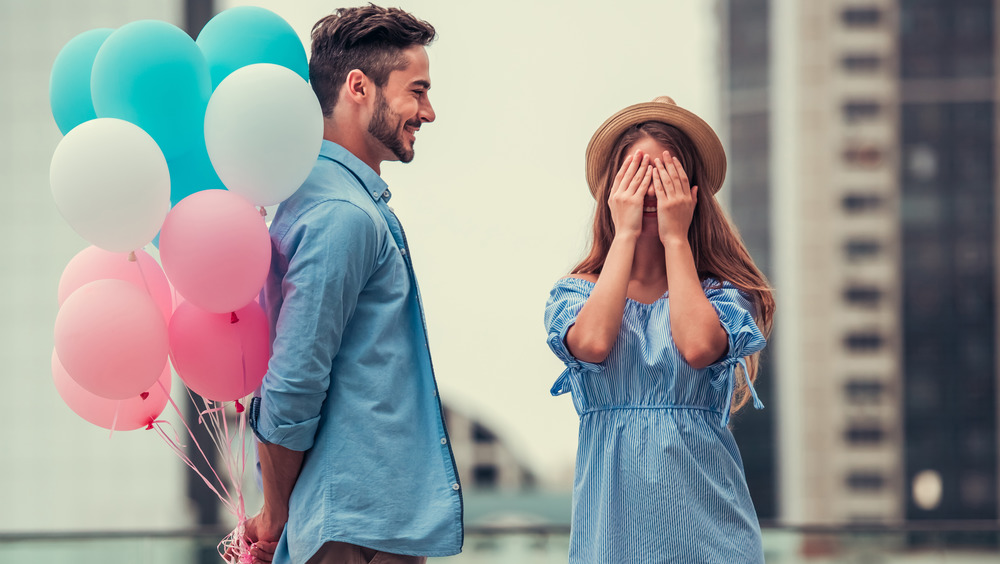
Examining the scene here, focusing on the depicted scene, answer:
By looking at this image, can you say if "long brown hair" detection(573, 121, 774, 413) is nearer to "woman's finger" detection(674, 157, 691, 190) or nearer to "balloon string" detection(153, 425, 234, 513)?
"woman's finger" detection(674, 157, 691, 190)

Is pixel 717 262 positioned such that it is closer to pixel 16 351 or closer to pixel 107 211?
pixel 107 211

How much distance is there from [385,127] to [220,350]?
19.5 inches

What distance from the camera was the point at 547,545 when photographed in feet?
13.1

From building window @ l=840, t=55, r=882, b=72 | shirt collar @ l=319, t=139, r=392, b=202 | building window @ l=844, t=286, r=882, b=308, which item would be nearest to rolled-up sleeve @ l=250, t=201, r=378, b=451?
shirt collar @ l=319, t=139, r=392, b=202

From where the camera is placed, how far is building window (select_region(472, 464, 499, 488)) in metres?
75.7

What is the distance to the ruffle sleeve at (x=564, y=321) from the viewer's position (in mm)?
1938

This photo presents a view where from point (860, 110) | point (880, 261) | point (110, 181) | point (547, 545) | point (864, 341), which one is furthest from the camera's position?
point (860, 110)

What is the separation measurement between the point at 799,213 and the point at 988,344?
11116 millimetres

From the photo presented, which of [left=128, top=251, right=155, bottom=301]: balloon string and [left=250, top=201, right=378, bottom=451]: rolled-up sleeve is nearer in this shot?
[left=250, top=201, right=378, bottom=451]: rolled-up sleeve

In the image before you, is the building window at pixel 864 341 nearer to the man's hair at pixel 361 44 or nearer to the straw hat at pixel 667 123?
the straw hat at pixel 667 123

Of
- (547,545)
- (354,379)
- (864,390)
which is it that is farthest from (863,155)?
(354,379)

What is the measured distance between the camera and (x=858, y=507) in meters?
54.4

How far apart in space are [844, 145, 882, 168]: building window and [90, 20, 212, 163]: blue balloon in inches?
2229

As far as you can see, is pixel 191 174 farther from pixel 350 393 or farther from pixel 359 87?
pixel 350 393
